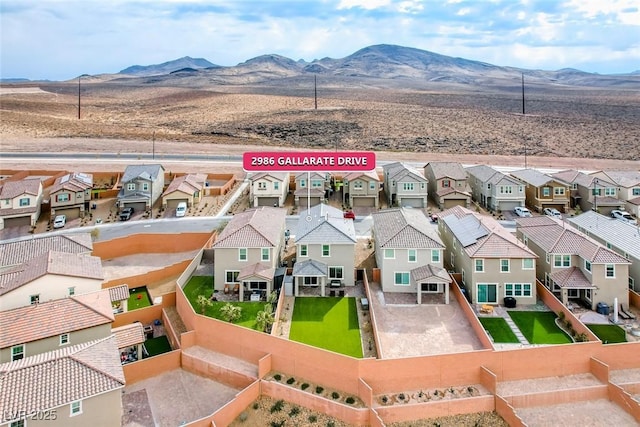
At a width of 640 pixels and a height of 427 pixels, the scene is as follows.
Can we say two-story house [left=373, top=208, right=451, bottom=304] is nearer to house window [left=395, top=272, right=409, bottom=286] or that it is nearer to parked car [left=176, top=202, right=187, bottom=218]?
house window [left=395, top=272, right=409, bottom=286]

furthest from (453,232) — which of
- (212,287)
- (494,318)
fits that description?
(212,287)

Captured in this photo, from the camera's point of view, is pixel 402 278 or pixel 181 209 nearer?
→ pixel 402 278

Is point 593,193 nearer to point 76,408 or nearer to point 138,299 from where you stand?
point 138,299

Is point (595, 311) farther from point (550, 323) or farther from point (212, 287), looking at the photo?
point (212, 287)

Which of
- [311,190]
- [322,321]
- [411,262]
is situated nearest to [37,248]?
[322,321]

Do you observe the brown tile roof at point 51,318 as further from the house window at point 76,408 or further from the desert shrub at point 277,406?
the desert shrub at point 277,406

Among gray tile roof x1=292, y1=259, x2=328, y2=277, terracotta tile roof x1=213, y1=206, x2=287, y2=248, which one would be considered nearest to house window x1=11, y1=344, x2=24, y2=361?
terracotta tile roof x1=213, y1=206, x2=287, y2=248

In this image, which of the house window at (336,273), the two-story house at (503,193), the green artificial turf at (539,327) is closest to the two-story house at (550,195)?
the two-story house at (503,193)

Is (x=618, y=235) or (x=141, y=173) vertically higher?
(x=141, y=173)
